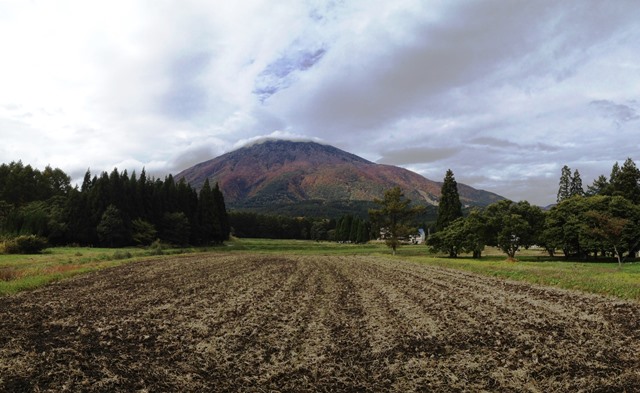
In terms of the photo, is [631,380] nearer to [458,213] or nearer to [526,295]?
[526,295]

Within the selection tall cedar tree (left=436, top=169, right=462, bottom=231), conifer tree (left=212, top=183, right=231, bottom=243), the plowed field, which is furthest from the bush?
tall cedar tree (left=436, top=169, right=462, bottom=231)

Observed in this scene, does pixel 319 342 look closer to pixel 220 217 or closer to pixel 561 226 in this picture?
pixel 561 226

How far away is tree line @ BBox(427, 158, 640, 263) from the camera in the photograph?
178 ft

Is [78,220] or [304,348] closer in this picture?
[304,348]

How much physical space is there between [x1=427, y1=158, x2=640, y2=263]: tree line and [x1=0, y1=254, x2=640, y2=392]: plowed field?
132ft

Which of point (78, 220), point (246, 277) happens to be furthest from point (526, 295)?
point (78, 220)

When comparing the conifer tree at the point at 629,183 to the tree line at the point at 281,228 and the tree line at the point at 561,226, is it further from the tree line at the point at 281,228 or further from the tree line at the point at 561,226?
the tree line at the point at 281,228

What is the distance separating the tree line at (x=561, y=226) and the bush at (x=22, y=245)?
61484mm

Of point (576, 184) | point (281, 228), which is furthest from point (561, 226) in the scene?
point (281, 228)

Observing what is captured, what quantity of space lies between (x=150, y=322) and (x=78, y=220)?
263 ft

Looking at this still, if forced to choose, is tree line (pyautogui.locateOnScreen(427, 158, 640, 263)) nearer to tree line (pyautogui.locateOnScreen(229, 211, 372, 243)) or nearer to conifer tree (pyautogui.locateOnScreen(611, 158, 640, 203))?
conifer tree (pyautogui.locateOnScreen(611, 158, 640, 203))

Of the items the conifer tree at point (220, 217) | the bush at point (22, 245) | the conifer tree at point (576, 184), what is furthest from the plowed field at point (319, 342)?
the conifer tree at point (576, 184)

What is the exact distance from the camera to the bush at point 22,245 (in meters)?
56.9

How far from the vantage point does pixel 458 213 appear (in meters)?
74.4
